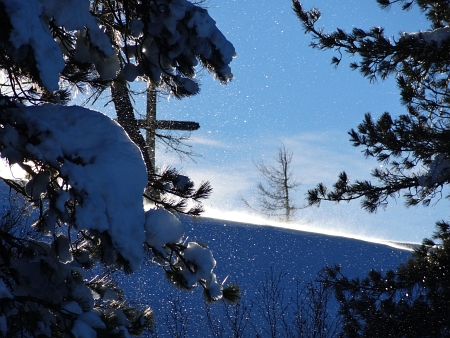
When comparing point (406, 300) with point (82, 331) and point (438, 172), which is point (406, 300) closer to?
point (438, 172)


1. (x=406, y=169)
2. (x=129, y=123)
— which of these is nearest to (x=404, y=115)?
(x=406, y=169)

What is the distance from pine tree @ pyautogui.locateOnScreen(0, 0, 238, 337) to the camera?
2.46m

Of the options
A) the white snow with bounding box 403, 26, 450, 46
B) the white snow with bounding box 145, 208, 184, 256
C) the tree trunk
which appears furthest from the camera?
the tree trunk

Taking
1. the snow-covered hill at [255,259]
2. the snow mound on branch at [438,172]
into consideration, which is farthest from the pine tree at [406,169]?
the snow-covered hill at [255,259]

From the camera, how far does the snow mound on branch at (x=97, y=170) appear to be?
8.02 ft

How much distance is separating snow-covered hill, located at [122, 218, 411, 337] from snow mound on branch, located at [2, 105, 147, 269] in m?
6.38

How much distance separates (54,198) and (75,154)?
0.25 meters

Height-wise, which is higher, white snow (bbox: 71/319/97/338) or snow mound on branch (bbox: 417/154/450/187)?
snow mound on branch (bbox: 417/154/450/187)

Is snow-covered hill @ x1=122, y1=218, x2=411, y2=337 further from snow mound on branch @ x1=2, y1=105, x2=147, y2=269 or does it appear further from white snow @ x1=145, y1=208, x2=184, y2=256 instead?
snow mound on branch @ x1=2, y1=105, x2=147, y2=269

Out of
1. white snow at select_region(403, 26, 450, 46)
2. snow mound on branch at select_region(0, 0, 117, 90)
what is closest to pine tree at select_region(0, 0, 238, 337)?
snow mound on branch at select_region(0, 0, 117, 90)

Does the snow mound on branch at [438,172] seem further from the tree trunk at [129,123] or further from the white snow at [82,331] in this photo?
the white snow at [82,331]

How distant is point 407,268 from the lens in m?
7.28

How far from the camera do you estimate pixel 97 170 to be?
253cm

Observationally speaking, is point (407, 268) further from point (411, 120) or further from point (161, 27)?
point (161, 27)
